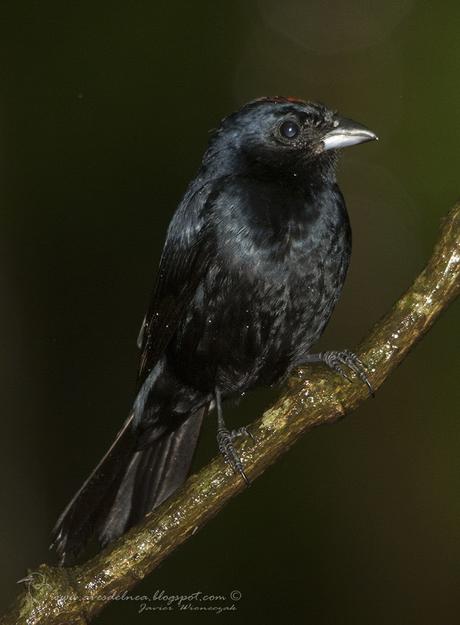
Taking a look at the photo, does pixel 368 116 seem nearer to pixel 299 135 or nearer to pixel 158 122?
pixel 158 122

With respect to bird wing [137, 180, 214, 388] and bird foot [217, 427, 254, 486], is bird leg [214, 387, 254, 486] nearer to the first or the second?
bird foot [217, 427, 254, 486]

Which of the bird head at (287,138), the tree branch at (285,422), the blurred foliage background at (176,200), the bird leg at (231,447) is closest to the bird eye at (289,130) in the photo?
the bird head at (287,138)

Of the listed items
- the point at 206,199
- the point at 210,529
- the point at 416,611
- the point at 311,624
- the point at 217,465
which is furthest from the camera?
the point at 210,529

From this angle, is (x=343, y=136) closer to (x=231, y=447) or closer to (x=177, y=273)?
(x=177, y=273)

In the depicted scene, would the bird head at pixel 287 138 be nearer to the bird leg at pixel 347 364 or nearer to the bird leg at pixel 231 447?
the bird leg at pixel 347 364

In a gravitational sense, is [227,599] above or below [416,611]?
below

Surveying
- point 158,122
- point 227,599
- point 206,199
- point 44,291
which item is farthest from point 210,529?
point 206,199

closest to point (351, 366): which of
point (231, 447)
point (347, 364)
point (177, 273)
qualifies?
point (347, 364)
